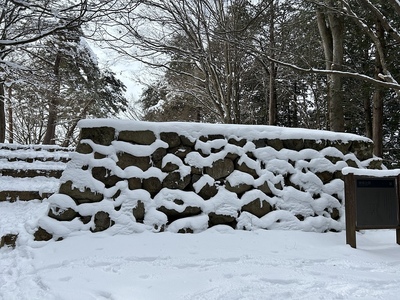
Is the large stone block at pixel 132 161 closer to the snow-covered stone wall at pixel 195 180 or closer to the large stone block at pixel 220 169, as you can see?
the snow-covered stone wall at pixel 195 180

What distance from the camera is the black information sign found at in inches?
132

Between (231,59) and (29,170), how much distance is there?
6.07 metres

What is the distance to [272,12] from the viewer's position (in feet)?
26.4

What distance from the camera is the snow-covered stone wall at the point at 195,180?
342 cm

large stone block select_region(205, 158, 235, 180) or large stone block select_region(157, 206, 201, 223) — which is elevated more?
large stone block select_region(205, 158, 235, 180)

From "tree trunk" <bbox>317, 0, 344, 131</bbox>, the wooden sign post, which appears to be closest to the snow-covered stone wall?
the wooden sign post

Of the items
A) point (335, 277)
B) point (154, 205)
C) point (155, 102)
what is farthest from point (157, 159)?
point (155, 102)

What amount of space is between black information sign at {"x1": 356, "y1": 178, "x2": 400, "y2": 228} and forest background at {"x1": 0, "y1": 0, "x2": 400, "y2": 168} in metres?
1.88

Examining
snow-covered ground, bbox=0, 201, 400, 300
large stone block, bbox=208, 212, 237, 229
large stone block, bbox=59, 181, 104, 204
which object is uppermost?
large stone block, bbox=59, 181, 104, 204

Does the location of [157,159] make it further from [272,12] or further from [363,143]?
[272,12]

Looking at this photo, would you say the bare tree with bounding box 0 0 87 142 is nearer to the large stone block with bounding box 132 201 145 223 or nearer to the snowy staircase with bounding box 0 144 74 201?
the snowy staircase with bounding box 0 144 74 201

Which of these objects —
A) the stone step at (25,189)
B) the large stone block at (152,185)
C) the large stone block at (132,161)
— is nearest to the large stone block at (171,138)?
the large stone block at (132,161)

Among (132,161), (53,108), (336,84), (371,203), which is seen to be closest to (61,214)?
(132,161)

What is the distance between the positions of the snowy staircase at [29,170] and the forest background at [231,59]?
7.49 ft
